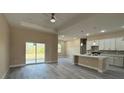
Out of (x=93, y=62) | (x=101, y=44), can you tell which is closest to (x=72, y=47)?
(x=101, y=44)

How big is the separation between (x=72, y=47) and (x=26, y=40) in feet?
28.5

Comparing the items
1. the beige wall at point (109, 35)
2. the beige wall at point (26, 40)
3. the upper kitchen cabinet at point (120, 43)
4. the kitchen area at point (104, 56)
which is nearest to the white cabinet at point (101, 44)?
the kitchen area at point (104, 56)

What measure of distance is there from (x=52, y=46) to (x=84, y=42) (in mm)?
5631

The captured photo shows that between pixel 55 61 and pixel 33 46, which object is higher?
pixel 33 46

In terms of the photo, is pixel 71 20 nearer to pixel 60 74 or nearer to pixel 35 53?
pixel 60 74

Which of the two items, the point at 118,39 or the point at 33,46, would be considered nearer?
the point at 118,39

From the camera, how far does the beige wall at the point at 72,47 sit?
1509cm

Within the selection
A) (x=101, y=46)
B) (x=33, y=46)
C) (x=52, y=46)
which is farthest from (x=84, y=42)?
(x=33, y=46)

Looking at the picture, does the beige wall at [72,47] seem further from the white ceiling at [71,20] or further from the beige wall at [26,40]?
the white ceiling at [71,20]

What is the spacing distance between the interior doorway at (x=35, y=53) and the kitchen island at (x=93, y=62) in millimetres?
2990
